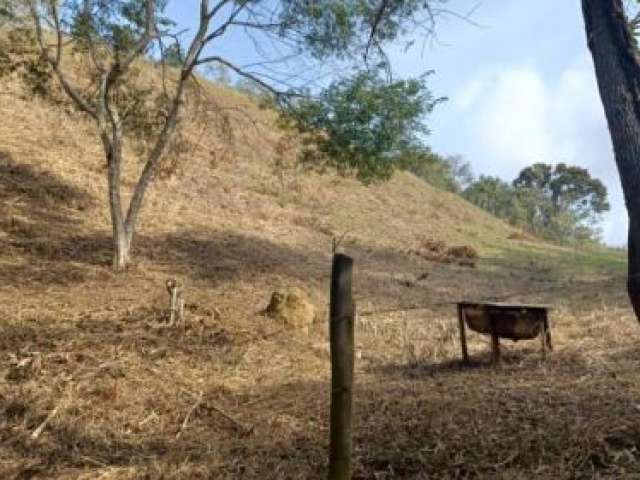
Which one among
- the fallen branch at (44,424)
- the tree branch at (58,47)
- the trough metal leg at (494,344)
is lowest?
the fallen branch at (44,424)

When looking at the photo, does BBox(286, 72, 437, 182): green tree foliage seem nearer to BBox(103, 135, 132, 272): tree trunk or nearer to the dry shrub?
BBox(103, 135, 132, 272): tree trunk

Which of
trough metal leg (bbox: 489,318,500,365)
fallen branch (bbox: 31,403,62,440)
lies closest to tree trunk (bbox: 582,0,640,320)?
trough metal leg (bbox: 489,318,500,365)

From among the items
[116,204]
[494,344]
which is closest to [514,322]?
[494,344]

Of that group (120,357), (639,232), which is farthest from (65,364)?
(639,232)

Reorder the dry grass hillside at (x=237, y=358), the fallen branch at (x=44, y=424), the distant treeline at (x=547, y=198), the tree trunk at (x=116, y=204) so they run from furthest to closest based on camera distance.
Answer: the distant treeline at (x=547, y=198)
the tree trunk at (x=116, y=204)
the fallen branch at (x=44, y=424)
the dry grass hillside at (x=237, y=358)

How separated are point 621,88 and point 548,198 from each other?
58346 millimetres

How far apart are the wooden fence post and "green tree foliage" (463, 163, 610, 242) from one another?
5336 centimetres

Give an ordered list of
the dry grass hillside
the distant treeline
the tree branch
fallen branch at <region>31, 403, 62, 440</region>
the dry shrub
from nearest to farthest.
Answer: the dry grass hillside
fallen branch at <region>31, 403, 62, 440</region>
the tree branch
the dry shrub
the distant treeline

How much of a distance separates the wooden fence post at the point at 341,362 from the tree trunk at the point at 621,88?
78.7 inches

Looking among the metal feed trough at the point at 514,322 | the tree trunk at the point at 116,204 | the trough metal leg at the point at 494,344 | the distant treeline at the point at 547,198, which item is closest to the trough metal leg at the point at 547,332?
the metal feed trough at the point at 514,322

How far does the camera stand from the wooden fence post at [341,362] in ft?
11.3

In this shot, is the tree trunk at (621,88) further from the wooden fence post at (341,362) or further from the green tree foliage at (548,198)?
the green tree foliage at (548,198)

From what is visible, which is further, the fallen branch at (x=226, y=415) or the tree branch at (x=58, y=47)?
the tree branch at (x=58, y=47)

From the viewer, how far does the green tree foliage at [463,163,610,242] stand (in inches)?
2205
